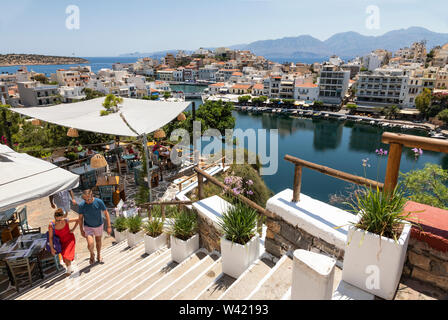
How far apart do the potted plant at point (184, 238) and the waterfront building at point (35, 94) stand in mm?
57303

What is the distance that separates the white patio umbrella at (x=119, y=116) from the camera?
7.26 metres

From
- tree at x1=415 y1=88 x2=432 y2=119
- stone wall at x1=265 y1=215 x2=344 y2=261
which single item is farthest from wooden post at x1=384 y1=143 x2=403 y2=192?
tree at x1=415 y1=88 x2=432 y2=119

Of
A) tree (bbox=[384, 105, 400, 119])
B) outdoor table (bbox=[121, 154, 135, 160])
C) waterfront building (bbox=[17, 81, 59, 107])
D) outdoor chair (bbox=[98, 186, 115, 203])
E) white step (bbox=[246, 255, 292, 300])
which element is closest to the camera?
white step (bbox=[246, 255, 292, 300])

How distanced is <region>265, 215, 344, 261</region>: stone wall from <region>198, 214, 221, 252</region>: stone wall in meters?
0.74

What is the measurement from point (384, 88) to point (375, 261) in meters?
66.1

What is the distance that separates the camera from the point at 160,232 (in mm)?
4707

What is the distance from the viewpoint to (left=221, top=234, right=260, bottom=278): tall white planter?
9.60 feet

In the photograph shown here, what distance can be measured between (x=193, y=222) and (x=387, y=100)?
6573 centimetres

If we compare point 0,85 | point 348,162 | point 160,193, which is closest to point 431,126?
point 348,162

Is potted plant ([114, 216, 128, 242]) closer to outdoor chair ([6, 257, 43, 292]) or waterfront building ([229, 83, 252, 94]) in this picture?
outdoor chair ([6, 257, 43, 292])

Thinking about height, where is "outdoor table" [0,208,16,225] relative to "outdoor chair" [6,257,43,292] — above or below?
above

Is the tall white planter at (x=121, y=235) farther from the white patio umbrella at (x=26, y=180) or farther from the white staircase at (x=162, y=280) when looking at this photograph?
the white patio umbrella at (x=26, y=180)

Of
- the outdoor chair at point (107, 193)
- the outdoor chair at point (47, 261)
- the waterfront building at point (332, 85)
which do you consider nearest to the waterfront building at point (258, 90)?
the waterfront building at point (332, 85)
